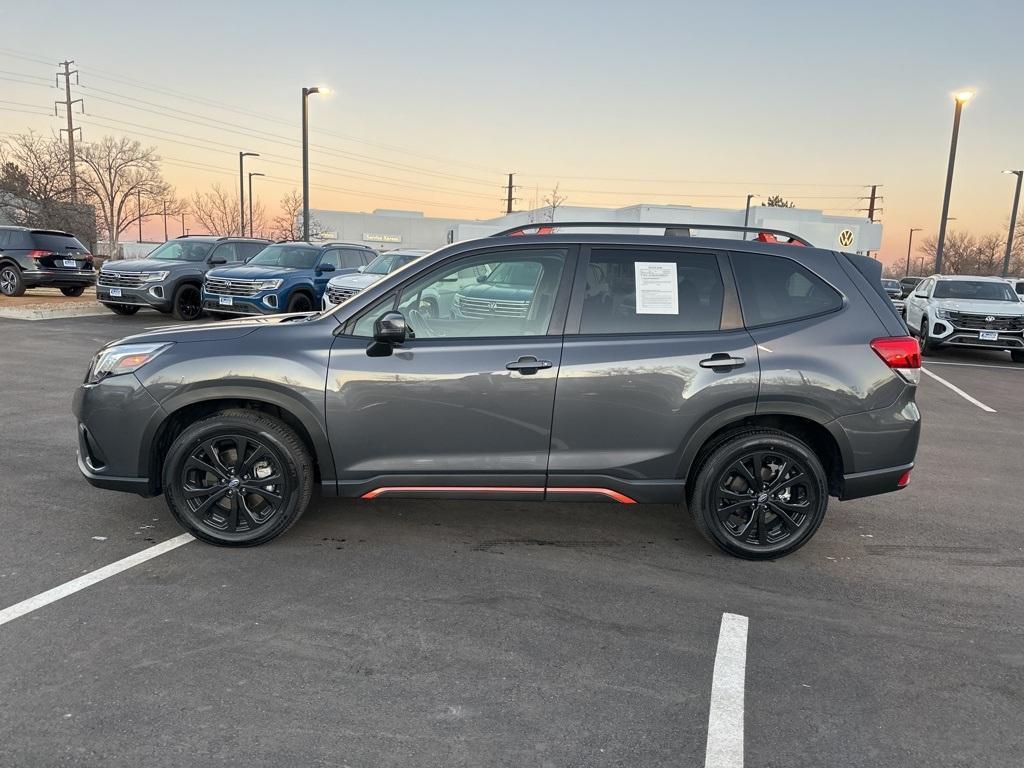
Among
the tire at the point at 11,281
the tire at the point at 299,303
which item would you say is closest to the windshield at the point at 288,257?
the tire at the point at 299,303

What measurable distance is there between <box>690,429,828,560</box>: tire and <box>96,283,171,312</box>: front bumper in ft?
43.5

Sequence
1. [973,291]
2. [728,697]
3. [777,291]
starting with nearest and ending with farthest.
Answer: [728,697], [777,291], [973,291]

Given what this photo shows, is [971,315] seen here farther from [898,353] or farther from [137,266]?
[137,266]

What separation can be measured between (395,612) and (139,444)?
1772 millimetres

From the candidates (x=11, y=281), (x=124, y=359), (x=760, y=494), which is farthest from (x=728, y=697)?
(x=11, y=281)

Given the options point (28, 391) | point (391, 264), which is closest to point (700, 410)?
point (28, 391)

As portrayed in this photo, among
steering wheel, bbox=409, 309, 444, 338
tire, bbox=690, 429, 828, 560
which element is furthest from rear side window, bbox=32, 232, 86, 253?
tire, bbox=690, 429, 828, 560

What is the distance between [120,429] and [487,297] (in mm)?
2161

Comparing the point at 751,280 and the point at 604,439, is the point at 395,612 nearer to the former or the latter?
the point at 604,439

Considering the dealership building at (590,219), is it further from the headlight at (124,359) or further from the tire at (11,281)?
the headlight at (124,359)

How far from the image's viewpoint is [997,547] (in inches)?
178

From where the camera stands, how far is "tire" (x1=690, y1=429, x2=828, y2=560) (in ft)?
13.4

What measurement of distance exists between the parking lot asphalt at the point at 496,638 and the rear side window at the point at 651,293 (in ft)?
4.41

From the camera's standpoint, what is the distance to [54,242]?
17969 millimetres
